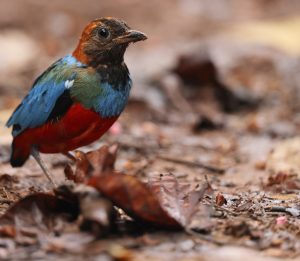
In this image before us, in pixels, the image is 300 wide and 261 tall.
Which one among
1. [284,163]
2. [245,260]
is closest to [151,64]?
[284,163]

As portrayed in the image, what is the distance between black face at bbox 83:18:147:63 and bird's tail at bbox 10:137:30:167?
0.78 m

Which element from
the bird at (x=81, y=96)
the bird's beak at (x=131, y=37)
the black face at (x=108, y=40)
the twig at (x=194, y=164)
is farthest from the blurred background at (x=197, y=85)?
the bird's beak at (x=131, y=37)

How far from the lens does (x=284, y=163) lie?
19.7 feet

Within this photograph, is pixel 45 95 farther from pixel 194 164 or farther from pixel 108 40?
pixel 194 164

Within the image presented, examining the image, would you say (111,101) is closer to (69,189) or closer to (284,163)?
(69,189)

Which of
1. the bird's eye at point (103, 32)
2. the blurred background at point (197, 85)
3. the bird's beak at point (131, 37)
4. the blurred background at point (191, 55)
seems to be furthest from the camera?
the blurred background at point (191, 55)

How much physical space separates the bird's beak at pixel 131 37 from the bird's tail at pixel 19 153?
37.8 inches

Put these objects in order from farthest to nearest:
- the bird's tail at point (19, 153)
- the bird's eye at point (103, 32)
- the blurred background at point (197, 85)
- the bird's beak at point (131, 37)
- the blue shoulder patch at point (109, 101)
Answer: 1. the blurred background at point (197, 85)
2. the bird's tail at point (19, 153)
3. the bird's eye at point (103, 32)
4. the bird's beak at point (131, 37)
5. the blue shoulder patch at point (109, 101)

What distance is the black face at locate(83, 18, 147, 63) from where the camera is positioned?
4.89 m

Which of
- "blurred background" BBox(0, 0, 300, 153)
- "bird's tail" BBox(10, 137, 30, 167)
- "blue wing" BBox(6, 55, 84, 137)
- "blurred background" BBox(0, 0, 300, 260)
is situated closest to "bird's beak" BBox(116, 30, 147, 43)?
"blue wing" BBox(6, 55, 84, 137)

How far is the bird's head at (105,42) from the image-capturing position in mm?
4883

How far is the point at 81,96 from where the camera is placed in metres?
4.65

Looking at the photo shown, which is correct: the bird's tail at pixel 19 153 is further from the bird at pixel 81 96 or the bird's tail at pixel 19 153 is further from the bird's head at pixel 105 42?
the bird's head at pixel 105 42

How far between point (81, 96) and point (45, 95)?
32cm
